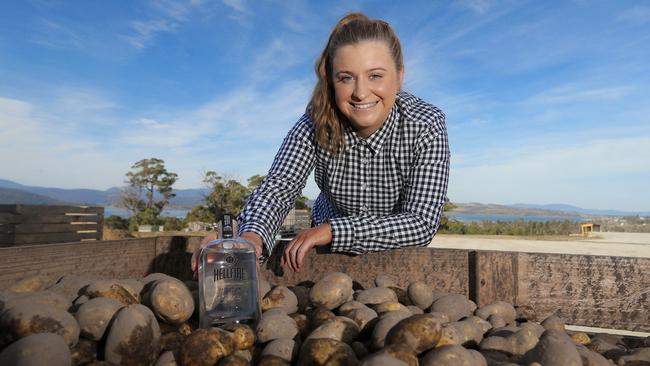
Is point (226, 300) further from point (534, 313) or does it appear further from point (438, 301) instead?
point (534, 313)

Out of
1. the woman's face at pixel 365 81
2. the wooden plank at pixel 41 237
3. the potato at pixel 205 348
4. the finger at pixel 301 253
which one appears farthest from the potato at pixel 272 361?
the wooden plank at pixel 41 237

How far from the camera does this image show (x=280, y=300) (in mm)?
1936

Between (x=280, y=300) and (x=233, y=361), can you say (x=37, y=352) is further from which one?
(x=280, y=300)

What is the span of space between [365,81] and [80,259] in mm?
1577

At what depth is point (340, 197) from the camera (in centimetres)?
282

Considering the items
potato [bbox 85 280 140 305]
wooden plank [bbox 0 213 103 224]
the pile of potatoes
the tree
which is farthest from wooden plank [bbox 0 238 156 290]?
the tree

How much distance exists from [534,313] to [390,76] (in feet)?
4.25

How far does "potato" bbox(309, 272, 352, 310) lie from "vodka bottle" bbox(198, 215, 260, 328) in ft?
0.82

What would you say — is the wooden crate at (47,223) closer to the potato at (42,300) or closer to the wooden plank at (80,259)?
the wooden plank at (80,259)

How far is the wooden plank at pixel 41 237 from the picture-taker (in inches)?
316

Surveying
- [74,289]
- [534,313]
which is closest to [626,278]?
[534,313]

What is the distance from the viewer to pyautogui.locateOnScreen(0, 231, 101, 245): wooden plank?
8.02 meters

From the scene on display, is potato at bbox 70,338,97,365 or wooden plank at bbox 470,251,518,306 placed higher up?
wooden plank at bbox 470,251,518,306

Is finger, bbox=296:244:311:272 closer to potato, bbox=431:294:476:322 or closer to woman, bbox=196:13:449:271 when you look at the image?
woman, bbox=196:13:449:271
